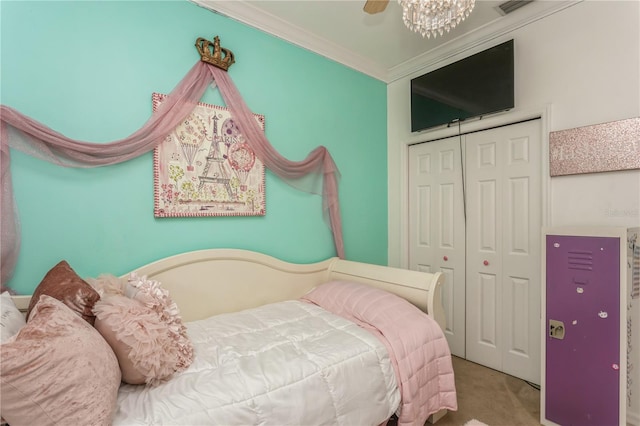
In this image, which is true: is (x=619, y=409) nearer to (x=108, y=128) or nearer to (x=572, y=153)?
(x=572, y=153)

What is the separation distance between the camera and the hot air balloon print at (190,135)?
187 centimetres

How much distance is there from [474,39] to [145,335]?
2.93 metres

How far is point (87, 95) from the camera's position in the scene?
1.60 meters

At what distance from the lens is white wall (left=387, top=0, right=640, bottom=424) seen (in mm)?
1793

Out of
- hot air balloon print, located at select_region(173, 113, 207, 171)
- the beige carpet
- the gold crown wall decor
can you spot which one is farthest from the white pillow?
the beige carpet

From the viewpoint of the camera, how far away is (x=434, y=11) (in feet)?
4.42

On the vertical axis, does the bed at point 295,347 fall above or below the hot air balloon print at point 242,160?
below

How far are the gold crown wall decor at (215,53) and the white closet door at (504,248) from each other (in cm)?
199

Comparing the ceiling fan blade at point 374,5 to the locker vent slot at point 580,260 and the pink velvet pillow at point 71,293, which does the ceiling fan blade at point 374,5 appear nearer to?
the locker vent slot at point 580,260

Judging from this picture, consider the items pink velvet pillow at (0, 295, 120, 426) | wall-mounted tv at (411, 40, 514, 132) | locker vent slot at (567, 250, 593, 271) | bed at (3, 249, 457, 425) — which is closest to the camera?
pink velvet pillow at (0, 295, 120, 426)

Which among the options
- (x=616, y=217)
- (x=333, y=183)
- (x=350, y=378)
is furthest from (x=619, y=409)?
(x=333, y=183)

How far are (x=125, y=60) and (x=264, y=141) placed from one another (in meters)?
0.90

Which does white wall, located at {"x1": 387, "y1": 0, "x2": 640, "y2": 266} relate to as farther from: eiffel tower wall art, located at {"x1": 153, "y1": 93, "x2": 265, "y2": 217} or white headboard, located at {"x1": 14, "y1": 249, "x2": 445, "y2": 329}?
eiffel tower wall art, located at {"x1": 153, "y1": 93, "x2": 265, "y2": 217}

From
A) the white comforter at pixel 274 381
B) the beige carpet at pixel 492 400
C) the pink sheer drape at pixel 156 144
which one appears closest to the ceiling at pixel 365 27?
the pink sheer drape at pixel 156 144
